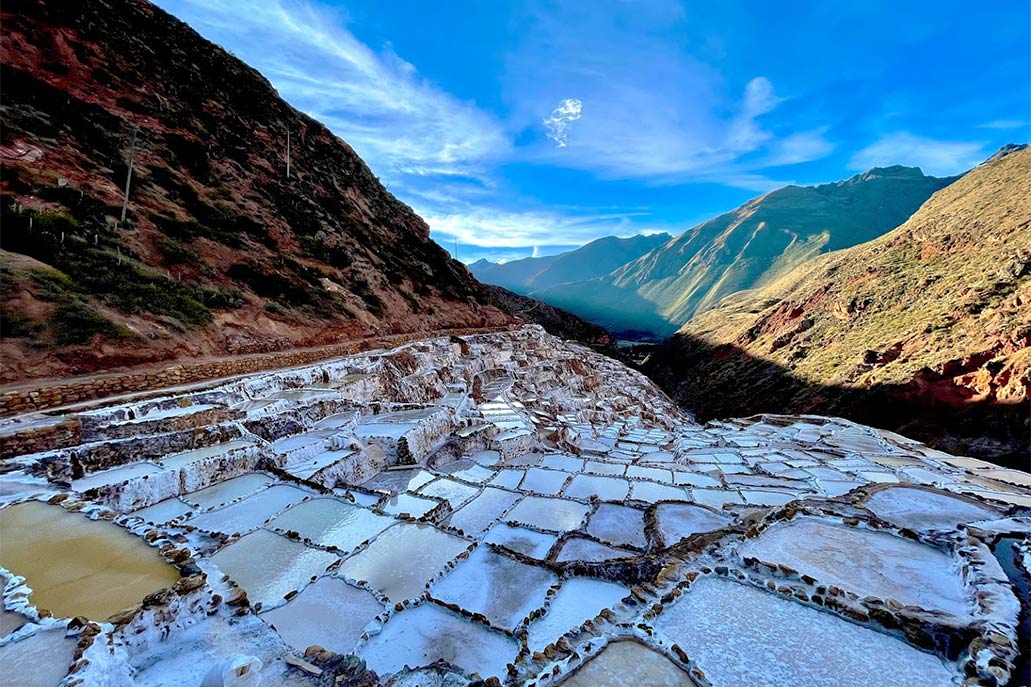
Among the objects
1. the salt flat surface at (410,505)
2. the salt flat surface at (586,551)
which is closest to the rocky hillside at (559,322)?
the salt flat surface at (410,505)

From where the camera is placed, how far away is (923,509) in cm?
671

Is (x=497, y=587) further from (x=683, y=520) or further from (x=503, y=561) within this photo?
(x=683, y=520)

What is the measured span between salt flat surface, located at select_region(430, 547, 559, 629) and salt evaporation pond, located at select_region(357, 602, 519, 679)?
9.9 inches

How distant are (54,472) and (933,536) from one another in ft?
41.6

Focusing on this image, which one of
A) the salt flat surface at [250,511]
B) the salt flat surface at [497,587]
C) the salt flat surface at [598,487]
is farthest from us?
the salt flat surface at [598,487]

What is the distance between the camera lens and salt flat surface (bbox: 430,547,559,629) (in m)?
4.70

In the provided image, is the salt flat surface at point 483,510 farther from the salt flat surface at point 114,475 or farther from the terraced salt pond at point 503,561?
the salt flat surface at point 114,475

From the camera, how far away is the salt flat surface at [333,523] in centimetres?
582

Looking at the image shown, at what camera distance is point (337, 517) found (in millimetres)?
6414

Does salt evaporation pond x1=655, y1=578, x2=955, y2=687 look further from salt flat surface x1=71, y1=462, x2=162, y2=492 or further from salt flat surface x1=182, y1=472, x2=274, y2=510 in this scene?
salt flat surface x1=71, y1=462, x2=162, y2=492

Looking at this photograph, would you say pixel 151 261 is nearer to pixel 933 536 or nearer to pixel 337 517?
pixel 337 517

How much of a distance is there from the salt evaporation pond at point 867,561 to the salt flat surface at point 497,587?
2626 millimetres

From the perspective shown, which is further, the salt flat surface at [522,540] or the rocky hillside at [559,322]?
the rocky hillside at [559,322]

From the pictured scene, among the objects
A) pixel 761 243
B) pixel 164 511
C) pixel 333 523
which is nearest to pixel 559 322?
pixel 333 523
